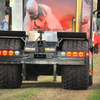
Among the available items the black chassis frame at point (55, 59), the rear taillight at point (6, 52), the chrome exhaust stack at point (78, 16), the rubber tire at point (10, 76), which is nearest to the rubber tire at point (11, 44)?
the rear taillight at point (6, 52)

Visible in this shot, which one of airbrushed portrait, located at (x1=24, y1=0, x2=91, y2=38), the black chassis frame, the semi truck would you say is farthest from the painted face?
the black chassis frame

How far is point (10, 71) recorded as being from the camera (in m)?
5.62

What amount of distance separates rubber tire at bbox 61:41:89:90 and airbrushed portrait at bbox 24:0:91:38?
6.46ft

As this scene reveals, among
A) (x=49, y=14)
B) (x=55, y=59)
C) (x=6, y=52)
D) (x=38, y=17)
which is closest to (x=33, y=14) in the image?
(x=38, y=17)

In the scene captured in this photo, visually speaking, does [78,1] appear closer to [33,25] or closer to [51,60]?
[33,25]

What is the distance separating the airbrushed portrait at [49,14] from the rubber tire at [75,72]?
1970 millimetres

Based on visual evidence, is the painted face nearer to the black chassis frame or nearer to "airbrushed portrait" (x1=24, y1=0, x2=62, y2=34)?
"airbrushed portrait" (x1=24, y1=0, x2=62, y2=34)

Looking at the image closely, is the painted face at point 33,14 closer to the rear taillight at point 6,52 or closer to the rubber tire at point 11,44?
the rubber tire at point 11,44

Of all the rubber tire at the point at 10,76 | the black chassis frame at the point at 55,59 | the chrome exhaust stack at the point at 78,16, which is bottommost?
the rubber tire at the point at 10,76

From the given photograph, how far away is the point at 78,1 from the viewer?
7270 millimetres

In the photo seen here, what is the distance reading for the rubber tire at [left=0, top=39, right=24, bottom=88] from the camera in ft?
18.4

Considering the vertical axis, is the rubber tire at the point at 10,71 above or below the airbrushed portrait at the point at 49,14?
below

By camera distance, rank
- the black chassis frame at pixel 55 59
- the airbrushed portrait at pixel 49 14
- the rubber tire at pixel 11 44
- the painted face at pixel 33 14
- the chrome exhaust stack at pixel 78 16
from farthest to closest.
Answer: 1. the painted face at pixel 33 14
2. the airbrushed portrait at pixel 49 14
3. the chrome exhaust stack at pixel 78 16
4. the rubber tire at pixel 11 44
5. the black chassis frame at pixel 55 59

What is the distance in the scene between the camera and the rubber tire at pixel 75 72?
18.0ft
